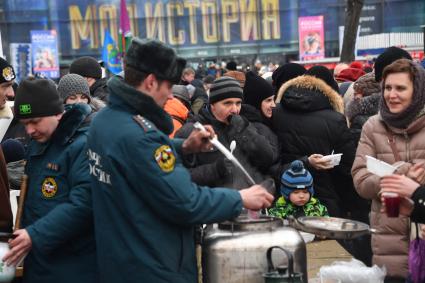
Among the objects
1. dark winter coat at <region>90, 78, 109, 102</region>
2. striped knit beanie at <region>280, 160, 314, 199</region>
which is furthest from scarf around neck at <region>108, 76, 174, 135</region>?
dark winter coat at <region>90, 78, 109, 102</region>

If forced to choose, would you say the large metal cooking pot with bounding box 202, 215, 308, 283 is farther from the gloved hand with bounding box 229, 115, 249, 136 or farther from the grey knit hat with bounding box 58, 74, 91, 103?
the grey knit hat with bounding box 58, 74, 91, 103

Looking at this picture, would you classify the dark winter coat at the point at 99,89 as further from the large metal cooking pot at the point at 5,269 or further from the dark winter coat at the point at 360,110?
the large metal cooking pot at the point at 5,269

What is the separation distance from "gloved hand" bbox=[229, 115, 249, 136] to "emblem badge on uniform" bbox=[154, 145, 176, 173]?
6.22 ft

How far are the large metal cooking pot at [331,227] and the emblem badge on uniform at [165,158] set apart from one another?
89 centimetres

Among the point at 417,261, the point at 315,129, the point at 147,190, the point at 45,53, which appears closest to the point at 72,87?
the point at 315,129

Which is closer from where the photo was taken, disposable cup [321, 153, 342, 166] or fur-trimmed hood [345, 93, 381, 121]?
disposable cup [321, 153, 342, 166]

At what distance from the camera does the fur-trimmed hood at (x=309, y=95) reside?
625cm

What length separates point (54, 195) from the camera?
413 cm

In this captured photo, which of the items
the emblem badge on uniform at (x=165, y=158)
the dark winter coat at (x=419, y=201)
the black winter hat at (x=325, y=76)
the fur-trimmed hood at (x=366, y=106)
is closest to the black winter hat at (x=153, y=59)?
the emblem badge on uniform at (x=165, y=158)

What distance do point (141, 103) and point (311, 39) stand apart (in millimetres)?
24844

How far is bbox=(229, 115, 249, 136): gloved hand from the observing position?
17.5 feet

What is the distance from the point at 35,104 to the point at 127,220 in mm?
1024

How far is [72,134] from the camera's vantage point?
164 inches

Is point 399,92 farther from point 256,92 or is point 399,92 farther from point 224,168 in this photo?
point 256,92
